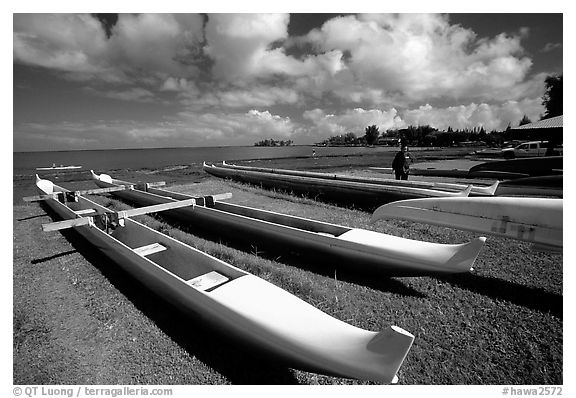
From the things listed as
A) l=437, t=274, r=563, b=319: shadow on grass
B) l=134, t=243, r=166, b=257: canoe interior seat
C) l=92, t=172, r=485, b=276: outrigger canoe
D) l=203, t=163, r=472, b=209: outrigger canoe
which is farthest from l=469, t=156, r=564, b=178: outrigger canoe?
l=134, t=243, r=166, b=257: canoe interior seat

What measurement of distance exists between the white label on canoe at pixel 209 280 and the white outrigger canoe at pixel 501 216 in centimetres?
384

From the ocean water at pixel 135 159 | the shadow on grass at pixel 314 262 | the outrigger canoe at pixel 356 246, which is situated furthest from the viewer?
the ocean water at pixel 135 159

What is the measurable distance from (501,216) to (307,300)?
3197mm

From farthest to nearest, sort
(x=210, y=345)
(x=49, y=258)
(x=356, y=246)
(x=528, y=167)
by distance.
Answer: (x=528, y=167)
(x=49, y=258)
(x=356, y=246)
(x=210, y=345)

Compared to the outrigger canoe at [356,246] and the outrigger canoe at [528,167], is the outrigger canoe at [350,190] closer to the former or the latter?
the outrigger canoe at [356,246]

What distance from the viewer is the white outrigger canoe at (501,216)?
3.61 m

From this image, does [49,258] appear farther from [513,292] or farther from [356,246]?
[513,292]

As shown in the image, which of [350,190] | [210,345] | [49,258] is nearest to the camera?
[210,345]

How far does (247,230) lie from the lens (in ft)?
19.2

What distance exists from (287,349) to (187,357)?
1.19m

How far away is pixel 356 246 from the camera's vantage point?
4324 millimetres

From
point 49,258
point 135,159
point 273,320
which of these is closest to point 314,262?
point 273,320

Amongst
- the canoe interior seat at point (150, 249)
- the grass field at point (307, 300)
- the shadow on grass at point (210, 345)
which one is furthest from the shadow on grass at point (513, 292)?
the canoe interior seat at point (150, 249)
